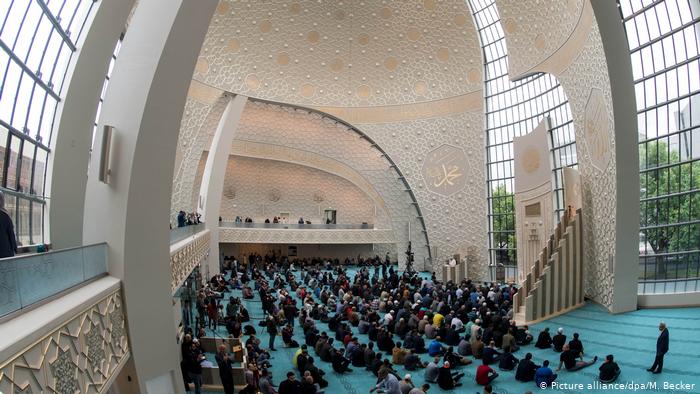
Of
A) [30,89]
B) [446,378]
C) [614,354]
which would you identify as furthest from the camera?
[614,354]

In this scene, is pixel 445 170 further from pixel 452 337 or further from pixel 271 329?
pixel 271 329

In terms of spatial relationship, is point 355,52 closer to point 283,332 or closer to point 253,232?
→ point 253,232

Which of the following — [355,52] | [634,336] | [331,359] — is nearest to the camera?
[331,359]

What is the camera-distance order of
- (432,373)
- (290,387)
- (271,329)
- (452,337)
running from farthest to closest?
(452,337)
(271,329)
(432,373)
(290,387)

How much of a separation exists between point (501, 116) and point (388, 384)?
23418mm

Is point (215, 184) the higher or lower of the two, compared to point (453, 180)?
lower

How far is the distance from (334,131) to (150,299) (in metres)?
30.7

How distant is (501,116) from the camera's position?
30016mm

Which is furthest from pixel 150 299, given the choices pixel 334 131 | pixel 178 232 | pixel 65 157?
pixel 334 131

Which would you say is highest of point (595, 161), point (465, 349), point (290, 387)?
point (595, 161)

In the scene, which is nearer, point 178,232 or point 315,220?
point 178,232

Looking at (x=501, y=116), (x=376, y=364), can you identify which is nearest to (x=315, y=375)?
(x=376, y=364)

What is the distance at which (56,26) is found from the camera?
1098 centimetres

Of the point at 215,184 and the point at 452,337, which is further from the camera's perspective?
the point at 215,184
